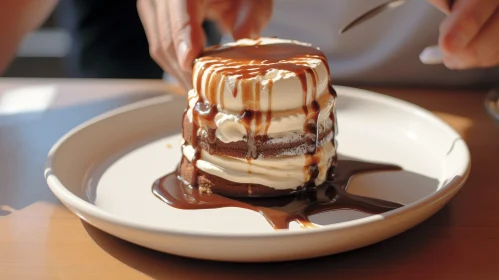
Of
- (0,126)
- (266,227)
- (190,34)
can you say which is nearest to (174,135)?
(190,34)

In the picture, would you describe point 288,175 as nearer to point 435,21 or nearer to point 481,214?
→ point 481,214

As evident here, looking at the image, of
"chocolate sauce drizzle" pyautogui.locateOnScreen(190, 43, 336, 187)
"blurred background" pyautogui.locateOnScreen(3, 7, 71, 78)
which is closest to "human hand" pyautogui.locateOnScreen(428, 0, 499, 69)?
"chocolate sauce drizzle" pyautogui.locateOnScreen(190, 43, 336, 187)

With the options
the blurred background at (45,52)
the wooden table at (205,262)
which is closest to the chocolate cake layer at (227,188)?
Result: the wooden table at (205,262)

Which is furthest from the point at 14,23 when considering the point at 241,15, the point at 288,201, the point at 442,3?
the point at 442,3

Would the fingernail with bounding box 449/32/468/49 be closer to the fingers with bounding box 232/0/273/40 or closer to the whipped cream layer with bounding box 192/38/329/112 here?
the whipped cream layer with bounding box 192/38/329/112

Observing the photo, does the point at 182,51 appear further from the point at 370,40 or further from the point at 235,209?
the point at 370,40

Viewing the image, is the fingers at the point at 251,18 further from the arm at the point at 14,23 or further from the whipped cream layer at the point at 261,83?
the arm at the point at 14,23
